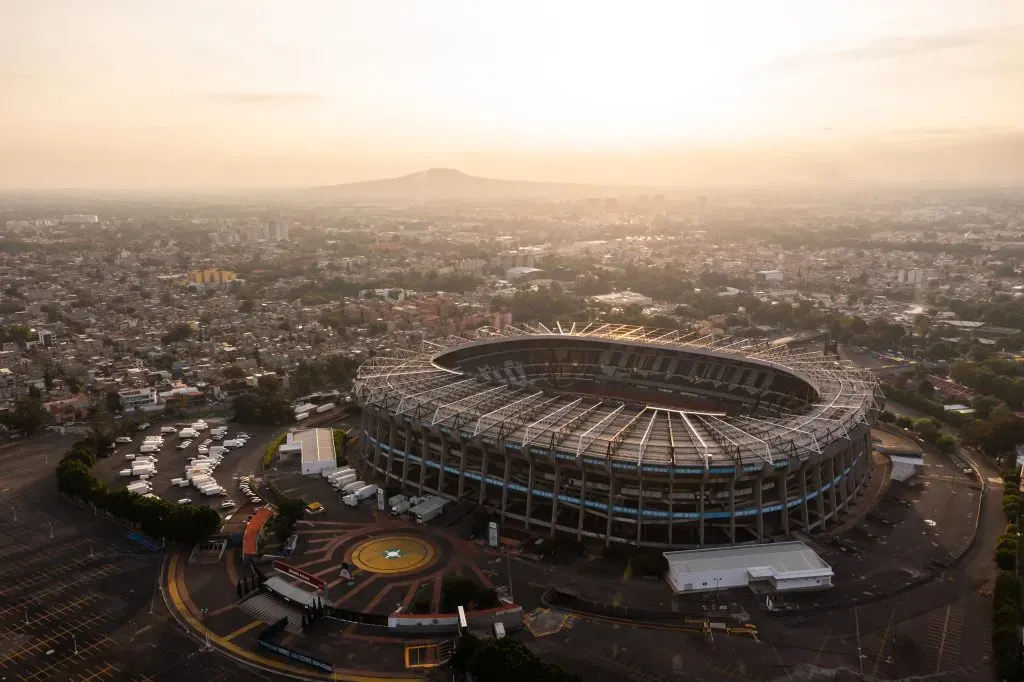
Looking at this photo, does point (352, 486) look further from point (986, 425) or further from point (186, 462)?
point (986, 425)

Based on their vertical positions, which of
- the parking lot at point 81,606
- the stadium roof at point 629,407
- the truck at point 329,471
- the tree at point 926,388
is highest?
the stadium roof at point 629,407

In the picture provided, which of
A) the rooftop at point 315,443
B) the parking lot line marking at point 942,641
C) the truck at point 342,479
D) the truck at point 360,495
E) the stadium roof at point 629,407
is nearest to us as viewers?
the parking lot line marking at point 942,641

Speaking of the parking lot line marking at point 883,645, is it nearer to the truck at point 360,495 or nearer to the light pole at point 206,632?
the light pole at point 206,632

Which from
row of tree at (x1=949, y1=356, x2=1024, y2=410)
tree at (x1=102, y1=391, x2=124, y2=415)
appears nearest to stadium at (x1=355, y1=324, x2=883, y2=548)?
row of tree at (x1=949, y1=356, x2=1024, y2=410)

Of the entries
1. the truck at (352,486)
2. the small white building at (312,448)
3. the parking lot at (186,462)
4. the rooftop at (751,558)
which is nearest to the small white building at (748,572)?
the rooftop at (751,558)

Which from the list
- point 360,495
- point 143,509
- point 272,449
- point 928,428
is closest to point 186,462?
point 272,449

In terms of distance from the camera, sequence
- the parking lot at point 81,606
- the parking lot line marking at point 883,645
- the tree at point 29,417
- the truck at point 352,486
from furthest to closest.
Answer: the tree at point 29,417
the truck at point 352,486
the parking lot at point 81,606
the parking lot line marking at point 883,645

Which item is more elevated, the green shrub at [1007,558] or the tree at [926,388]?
the green shrub at [1007,558]

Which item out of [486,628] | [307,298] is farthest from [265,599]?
[307,298]
